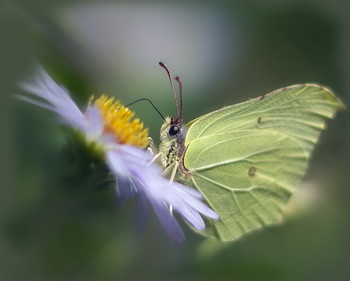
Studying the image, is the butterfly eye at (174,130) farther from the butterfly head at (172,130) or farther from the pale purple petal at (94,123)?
the pale purple petal at (94,123)

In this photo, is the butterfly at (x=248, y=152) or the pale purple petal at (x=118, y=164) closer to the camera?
the pale purple petal at (x=118, y=164)

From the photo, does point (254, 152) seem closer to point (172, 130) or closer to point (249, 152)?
point (249, 152)

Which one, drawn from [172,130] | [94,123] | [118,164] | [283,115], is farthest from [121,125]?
[283,115]

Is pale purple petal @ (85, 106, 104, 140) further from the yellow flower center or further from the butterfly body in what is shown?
the butterfly body

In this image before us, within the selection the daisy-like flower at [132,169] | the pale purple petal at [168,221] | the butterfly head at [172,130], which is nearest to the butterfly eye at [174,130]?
the butterfly head at [172,130]

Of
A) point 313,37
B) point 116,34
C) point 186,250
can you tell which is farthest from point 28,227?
point 313,37

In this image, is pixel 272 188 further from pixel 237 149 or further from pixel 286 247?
pixel 286 247

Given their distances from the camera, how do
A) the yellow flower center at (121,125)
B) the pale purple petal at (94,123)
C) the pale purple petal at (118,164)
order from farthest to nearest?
the yellow flower center at (121,125) < the pale purple petal at (94,123) < the pale purple petal at (118,164)
